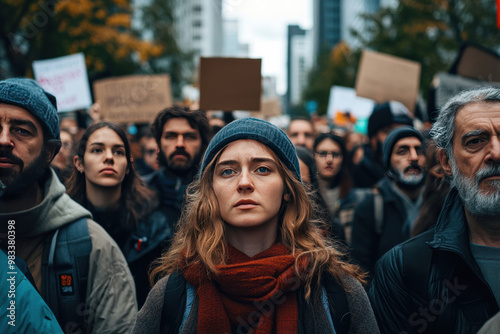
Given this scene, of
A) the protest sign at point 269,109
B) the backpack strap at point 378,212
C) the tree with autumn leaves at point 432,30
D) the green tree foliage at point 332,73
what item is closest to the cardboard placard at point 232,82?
the backpack strap at point 378,212

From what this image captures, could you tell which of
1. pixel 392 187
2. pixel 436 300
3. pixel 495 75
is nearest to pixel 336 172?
pixel 392 187

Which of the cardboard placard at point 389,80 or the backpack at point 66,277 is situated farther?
the cardboard placard at point 389,80

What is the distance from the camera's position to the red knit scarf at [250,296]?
2.13 metres

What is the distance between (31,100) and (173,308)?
4.65 feet

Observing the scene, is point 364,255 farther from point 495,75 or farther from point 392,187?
point 495,75

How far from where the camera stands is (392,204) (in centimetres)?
426

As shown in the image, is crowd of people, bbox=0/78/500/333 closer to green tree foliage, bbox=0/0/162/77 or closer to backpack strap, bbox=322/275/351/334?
backpack strap, bbox=322/275/351/334

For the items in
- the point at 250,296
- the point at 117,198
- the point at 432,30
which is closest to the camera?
the point at 250,296

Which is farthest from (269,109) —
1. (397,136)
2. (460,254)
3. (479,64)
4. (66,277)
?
(460,254)

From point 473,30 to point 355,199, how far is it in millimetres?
15644

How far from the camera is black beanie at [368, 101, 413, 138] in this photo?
18.7 feet

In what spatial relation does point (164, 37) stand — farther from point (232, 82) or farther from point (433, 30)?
point (232, 82)

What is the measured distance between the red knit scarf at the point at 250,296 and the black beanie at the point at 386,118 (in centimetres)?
380

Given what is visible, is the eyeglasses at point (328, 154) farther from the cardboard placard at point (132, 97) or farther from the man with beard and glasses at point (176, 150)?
the cardboard placard at point (132, 97)
